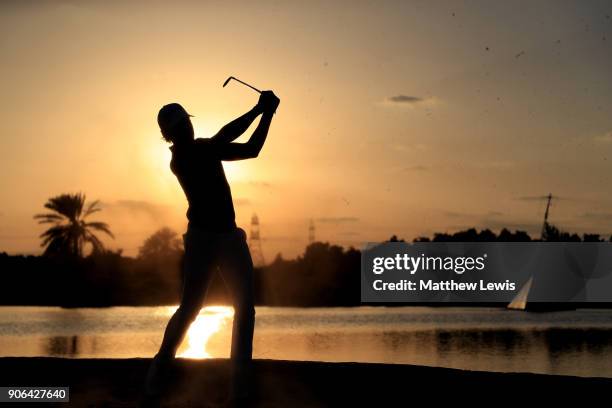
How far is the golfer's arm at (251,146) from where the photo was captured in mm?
7520

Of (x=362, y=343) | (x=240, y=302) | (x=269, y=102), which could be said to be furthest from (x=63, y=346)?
(x=269, y=102)

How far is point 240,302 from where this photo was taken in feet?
24.6

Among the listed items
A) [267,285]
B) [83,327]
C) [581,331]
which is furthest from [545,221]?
[83,327]

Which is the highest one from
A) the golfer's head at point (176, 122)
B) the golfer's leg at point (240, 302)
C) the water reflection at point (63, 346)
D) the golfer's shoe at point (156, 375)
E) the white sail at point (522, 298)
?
the white sail at point (522, 298)

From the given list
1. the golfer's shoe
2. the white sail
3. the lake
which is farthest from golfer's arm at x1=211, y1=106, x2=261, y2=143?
the white sail

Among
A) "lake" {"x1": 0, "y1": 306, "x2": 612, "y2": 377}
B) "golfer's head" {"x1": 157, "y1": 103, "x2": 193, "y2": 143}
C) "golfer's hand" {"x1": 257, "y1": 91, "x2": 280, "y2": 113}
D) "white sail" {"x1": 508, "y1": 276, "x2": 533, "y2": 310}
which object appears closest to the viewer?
"golfer's hand" {"x1": 257, "y1": 91, "x2": 280, "y2": 113}

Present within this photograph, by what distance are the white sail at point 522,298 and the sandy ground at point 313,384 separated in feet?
309

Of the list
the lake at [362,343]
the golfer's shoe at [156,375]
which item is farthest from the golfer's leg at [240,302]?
the lake at [362,343]

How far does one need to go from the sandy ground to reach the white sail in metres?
94.2

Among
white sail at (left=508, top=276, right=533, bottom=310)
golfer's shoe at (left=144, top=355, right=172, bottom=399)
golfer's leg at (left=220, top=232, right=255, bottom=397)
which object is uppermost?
white sail at (left=508, top=276, right=533, bottom=310)

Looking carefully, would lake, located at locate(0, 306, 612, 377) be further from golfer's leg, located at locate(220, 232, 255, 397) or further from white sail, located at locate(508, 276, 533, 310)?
white sail, located at locate(508, 276, 533, 310)

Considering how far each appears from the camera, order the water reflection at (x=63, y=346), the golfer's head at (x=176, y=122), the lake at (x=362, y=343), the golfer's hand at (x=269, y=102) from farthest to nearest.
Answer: the water reflection at (x=63, y=346), the lake at (x=362, y=343), the golfer's head at (x=176, y=122), the golfer's hand at (x=269, y=102)

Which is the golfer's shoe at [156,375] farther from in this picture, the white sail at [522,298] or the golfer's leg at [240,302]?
the white sail at [522,298]

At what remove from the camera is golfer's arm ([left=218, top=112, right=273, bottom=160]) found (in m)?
7.52
